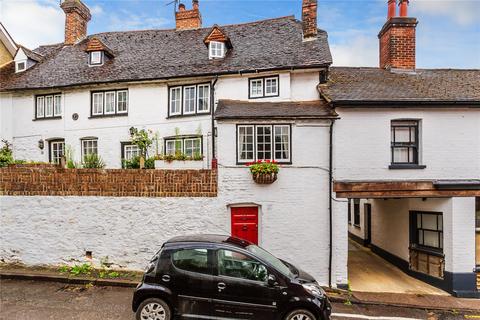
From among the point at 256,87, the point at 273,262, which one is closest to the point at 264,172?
the point at 273,262

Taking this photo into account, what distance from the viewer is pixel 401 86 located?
11.2 metres

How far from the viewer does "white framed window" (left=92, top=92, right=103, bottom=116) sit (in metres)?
14.6

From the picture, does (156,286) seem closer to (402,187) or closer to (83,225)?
(83,225)

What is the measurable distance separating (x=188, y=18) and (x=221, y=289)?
→ 1616cm

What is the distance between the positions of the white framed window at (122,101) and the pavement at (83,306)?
8.45 metres

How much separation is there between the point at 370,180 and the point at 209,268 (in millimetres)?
6670

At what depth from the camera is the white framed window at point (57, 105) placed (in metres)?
15.0

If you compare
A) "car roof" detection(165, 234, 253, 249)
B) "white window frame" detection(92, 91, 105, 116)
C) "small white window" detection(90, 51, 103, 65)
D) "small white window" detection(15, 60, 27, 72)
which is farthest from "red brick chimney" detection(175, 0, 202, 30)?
"car roof" detection(165, 234, 253, 249)

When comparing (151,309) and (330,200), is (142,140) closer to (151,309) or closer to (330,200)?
(151,309)

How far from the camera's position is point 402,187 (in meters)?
9.77

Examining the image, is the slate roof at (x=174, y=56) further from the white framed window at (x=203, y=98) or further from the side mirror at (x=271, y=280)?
the side mirror at (x=271, y=280)

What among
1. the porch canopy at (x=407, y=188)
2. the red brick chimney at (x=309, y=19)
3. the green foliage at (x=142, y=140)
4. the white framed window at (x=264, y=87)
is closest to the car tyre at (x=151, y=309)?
the porch canopy at (x=407, y=188)

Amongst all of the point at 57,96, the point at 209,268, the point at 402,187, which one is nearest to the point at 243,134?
the point at 209,268

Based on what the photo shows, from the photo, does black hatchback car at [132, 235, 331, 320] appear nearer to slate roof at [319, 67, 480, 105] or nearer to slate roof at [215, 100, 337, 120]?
slate roof at [215, 100, 337, 120]
